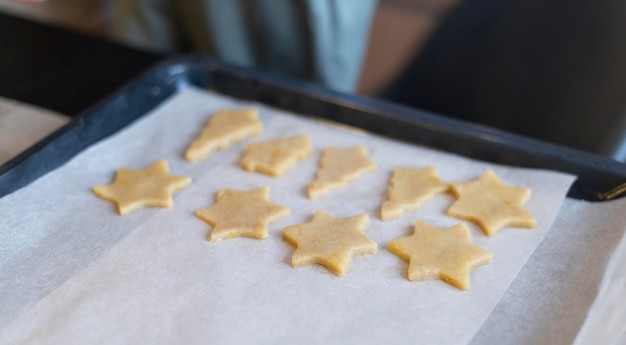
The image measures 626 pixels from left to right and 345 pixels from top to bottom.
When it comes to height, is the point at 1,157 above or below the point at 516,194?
below

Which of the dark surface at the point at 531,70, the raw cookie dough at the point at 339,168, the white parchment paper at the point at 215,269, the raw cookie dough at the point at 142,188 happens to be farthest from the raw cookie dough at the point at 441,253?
the dark surface at the point at 531,70

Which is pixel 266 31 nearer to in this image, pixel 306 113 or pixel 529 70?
pixel 306 113

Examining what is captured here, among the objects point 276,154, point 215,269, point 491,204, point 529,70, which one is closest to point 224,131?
point 276,154

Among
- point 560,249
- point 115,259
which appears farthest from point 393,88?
point 115,259

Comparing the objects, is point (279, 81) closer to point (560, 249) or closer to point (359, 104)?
point (359, 104)

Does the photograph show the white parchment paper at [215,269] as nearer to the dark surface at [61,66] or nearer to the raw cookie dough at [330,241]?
the raw cookie dough at [330,241]

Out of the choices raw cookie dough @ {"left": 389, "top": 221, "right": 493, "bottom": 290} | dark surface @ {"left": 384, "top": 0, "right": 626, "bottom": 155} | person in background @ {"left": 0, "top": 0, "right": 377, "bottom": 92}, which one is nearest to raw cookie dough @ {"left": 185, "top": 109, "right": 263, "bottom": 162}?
person in background @ {"left": 0, "top": 0, "right": 377, "bottom": 92}
